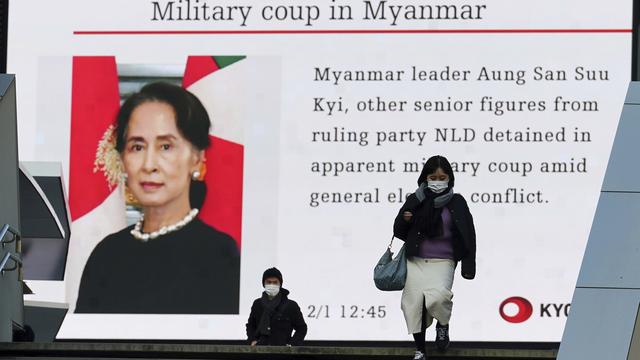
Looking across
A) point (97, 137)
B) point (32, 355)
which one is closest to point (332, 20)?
point (97, 137)

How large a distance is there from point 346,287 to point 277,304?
4088 mm

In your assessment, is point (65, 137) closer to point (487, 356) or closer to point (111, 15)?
point (111, 15)

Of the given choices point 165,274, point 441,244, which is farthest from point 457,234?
point 165,274

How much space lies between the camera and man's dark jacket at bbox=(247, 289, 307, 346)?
1133 cm

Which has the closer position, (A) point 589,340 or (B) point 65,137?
(A) point 589,340

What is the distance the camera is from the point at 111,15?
630 inches

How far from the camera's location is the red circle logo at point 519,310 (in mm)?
15273

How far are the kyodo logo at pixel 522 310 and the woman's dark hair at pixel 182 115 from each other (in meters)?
2.52

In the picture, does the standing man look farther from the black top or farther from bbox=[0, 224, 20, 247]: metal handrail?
the black top

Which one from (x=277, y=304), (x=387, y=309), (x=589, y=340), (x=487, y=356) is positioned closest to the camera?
(x=589, y=340)

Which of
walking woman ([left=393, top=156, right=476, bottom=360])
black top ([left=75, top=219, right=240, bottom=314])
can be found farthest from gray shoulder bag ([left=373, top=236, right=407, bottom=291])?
black top ([left=75, top=219, right=240, bottom=314])

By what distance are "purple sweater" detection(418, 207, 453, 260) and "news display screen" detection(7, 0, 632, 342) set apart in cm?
528

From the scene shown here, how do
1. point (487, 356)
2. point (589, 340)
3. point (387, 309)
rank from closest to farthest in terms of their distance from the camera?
point (589, 340) → point (487, 356) → point (387, 309)

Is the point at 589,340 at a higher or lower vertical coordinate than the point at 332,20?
lower
